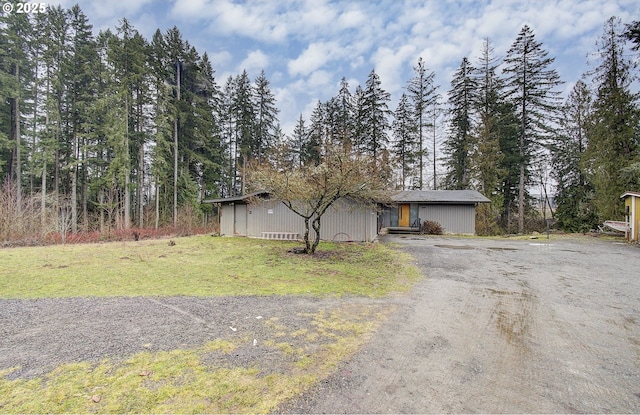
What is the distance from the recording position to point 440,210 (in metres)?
17.6

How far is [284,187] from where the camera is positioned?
351 inches

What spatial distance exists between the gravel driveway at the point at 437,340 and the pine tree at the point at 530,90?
57.1 ft

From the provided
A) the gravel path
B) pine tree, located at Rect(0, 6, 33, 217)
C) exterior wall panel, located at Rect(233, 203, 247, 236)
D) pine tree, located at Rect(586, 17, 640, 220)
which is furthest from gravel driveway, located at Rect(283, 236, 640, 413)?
pine tree, located at Rect(0, 6, 33, 217)

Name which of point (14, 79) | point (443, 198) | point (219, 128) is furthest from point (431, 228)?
point (14, 79)

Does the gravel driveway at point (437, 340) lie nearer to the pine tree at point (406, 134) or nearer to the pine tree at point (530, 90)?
the pine tree at point (530, 90)

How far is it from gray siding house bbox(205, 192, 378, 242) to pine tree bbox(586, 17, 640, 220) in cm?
1249

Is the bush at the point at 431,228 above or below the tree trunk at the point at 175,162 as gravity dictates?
below

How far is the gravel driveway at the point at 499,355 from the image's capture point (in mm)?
2072

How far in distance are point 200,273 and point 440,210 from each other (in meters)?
15.1

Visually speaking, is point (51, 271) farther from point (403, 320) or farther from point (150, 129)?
point (150, 129)

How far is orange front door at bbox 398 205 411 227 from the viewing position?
59.6 ft

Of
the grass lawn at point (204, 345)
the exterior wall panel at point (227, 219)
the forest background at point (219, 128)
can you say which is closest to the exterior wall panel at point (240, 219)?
the exterior wall panel at point (227, 219)

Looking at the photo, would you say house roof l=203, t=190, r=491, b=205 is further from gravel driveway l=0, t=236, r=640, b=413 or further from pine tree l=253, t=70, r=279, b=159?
gravel driveway l=0, t=236, r=640, b=413

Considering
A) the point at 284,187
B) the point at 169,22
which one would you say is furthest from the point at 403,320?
the point at 169,22
